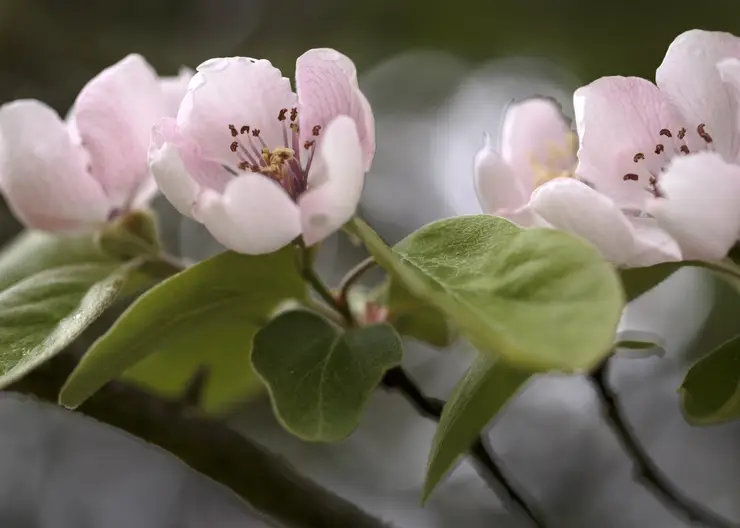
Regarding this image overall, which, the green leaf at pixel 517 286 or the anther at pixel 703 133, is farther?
the anther at pixel 703 133

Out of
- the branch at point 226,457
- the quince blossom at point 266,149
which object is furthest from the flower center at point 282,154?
the branch at point 226,457

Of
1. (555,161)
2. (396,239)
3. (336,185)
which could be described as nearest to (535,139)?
(555,161)

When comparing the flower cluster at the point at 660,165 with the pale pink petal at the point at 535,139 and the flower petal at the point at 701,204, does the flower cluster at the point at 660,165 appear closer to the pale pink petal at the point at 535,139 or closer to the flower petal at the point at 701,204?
the flower petal at the point at 701,204

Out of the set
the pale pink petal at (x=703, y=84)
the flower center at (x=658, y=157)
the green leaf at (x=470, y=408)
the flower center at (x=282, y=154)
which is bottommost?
the green leaf at (x=470, y=408)

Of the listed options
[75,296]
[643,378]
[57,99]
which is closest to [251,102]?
[75,296]

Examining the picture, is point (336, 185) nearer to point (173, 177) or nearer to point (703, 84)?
point (173, 177)

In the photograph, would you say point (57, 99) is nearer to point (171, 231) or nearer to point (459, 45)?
point (171, 231)
